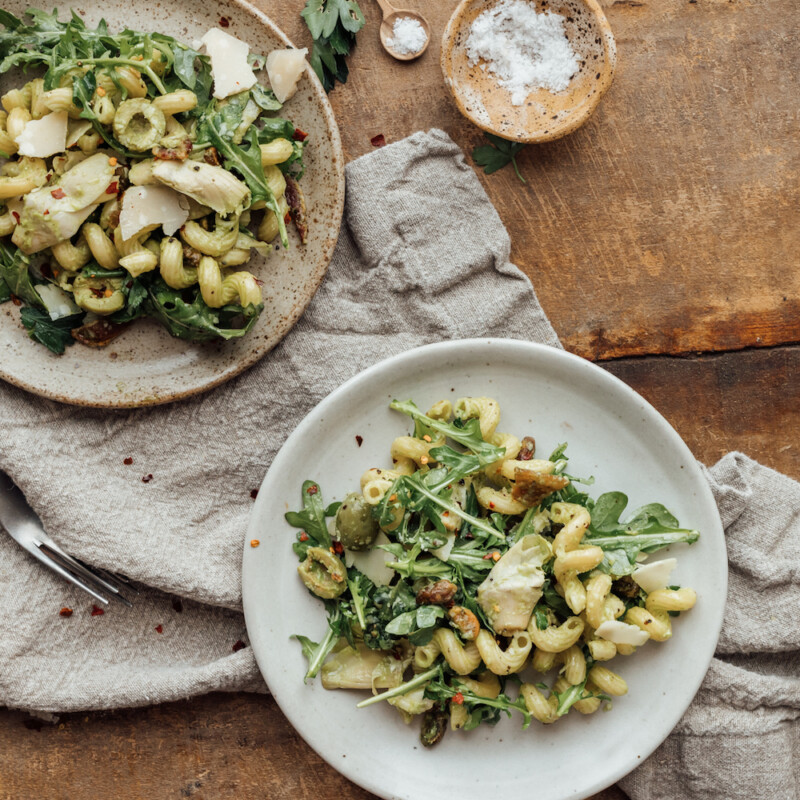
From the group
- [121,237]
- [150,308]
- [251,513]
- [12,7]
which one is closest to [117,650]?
[251,513]

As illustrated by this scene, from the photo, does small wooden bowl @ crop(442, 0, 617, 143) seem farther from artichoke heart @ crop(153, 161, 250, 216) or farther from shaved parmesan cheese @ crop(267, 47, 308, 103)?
artichoke heart @ crop(153, 161, 250, 216)

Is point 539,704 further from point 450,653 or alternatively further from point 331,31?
point 331,31

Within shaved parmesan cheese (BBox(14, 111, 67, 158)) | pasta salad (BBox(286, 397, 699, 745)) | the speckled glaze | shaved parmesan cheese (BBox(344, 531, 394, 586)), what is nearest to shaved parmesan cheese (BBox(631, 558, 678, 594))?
pasta salad (BBox(286, 397, 699, 745))

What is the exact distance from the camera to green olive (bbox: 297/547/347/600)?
5.80 ft

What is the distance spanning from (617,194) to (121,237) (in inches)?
50.7

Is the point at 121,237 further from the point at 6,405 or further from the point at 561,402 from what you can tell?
the point at 561,402

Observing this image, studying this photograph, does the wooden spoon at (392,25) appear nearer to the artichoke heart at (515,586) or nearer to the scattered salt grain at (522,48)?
the scattered salt grain at (522,48)

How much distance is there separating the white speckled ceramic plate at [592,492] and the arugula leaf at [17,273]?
720 mm

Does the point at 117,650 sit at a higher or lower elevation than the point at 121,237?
lower

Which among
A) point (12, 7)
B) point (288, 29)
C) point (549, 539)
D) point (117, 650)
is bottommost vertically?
point (117, 650)

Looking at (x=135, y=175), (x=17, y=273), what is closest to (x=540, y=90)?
(x=135, y=175)

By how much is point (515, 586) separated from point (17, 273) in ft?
4.49

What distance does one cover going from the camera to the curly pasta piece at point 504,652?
1.66 m

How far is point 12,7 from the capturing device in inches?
72.4
